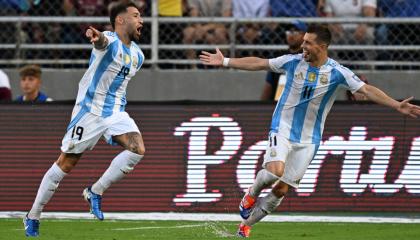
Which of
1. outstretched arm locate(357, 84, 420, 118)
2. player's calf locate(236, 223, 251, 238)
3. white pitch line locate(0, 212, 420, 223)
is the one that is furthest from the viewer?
white pitch line locate(0, 212, 420, 223)

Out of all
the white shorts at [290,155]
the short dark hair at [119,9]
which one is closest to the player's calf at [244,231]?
the white shorts at [290,155]

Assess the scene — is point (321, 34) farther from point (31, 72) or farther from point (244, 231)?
point (31, 72)

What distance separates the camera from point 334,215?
15.2 meters

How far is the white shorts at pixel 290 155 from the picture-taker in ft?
40.4

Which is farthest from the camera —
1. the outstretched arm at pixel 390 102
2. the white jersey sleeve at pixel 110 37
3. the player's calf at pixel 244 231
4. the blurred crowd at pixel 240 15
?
the blurred crowd at pixel 240 15

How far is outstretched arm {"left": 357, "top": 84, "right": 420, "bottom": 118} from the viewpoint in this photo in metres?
11.8

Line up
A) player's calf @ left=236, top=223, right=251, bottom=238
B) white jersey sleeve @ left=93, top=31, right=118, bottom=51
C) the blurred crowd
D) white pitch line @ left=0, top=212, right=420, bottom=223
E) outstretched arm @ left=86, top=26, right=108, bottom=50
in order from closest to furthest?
outstretched arm @ left=86, top=26, right=108, bottom=50 < player's calf @ left=236, top=223, right=251, bottom=238 < white jersey sleeve @ left=93, top=31, right=118, bottom=51 < white pitch line @ left=0, top=212, right=420, bottom=223 < the blurred crowd

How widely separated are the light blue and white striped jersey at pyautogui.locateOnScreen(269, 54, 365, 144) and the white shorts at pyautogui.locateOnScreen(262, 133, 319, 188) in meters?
0.06

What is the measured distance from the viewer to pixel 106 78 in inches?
495

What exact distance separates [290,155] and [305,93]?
663mm

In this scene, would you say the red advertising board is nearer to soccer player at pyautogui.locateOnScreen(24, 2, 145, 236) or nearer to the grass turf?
the grass turf

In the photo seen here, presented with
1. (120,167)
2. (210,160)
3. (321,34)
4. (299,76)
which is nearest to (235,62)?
(299,76)

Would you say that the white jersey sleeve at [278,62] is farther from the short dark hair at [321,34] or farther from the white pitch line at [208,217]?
the white pitch line at [208,217]

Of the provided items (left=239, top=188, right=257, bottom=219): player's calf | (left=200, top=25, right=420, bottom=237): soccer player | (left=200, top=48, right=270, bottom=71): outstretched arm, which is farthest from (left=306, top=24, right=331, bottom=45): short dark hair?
(left=239, top=188, right=257, bottom=219): player's calf
